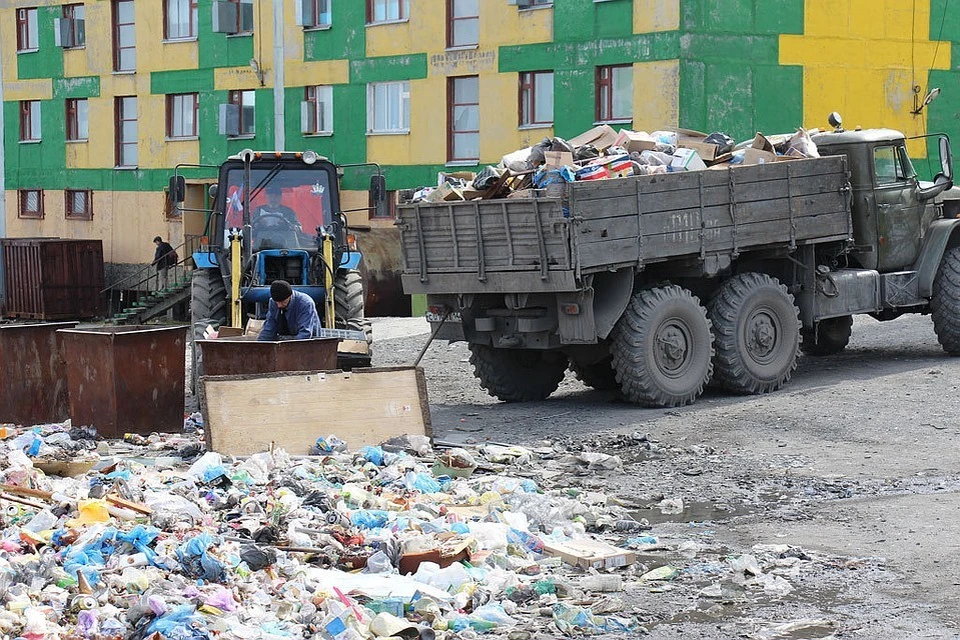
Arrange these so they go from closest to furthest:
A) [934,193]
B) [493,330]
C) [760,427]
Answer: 1. [760,427]
2. [493,330]
3. [934,193]

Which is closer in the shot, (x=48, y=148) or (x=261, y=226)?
(x=261, y=226)

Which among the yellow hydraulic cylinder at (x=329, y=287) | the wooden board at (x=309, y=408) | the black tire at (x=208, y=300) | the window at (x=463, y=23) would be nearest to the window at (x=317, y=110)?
the window at (x=463, y=23)

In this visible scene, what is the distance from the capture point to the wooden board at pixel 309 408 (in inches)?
444

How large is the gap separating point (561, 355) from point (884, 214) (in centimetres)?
404

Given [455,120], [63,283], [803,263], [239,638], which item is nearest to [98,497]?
[239,638]

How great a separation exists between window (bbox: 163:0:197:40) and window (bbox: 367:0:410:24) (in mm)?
6427

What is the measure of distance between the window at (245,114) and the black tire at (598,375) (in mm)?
23071

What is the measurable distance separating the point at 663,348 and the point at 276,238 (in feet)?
15.9

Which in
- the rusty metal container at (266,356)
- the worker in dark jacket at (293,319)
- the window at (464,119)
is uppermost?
the window at (464,119)

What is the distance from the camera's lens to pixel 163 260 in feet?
120

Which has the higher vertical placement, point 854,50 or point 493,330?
point 854,50

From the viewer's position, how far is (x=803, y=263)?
15461 millimetres

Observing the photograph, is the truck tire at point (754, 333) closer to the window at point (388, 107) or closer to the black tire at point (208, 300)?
the black tire at point (208, 300)

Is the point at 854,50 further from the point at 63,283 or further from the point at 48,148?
the point at 48,148
